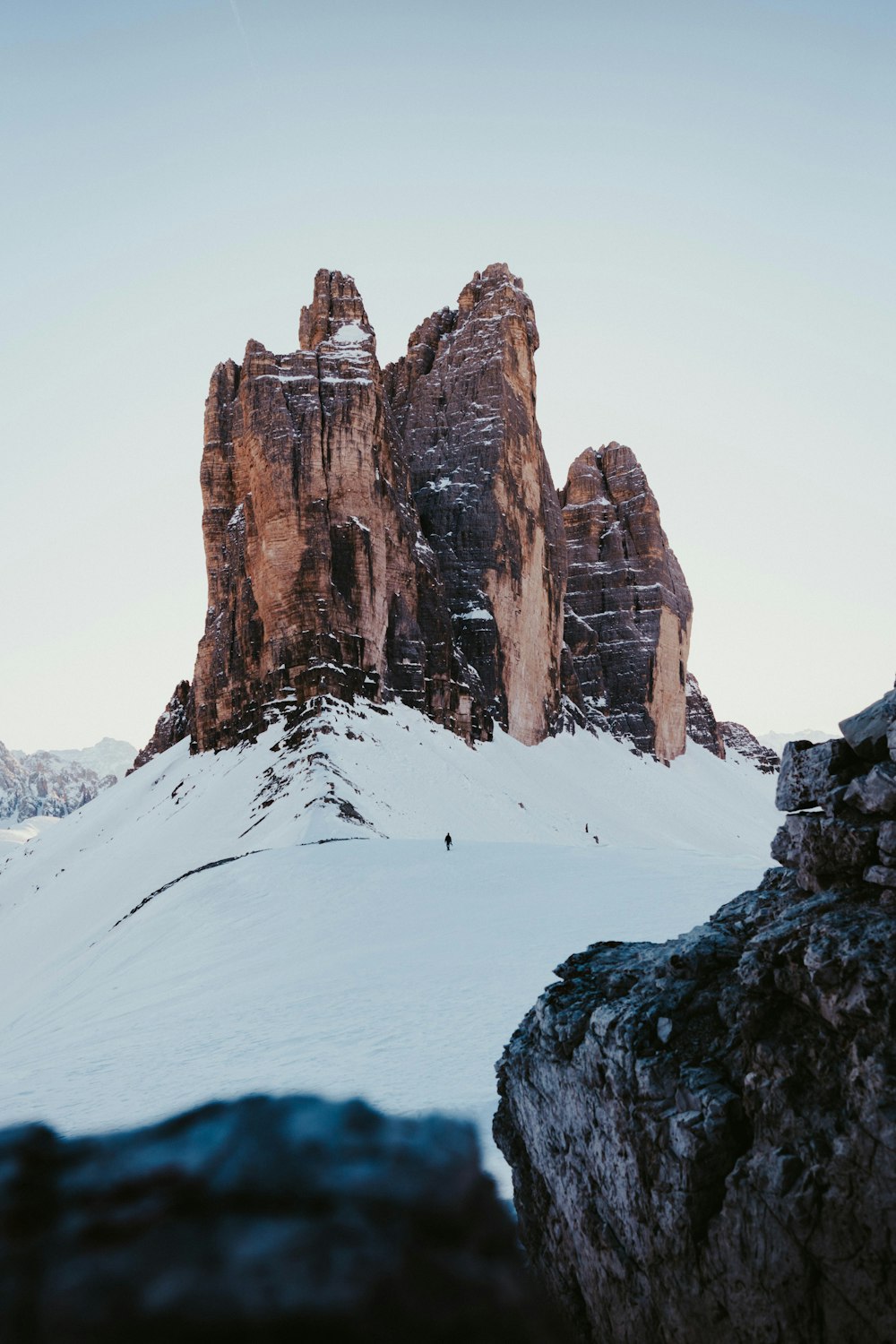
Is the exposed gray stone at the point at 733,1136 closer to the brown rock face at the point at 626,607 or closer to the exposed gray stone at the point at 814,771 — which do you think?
the exposed gray stone at the point at 814,771

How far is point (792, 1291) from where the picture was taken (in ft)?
11.9

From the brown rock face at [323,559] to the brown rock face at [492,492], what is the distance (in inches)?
266

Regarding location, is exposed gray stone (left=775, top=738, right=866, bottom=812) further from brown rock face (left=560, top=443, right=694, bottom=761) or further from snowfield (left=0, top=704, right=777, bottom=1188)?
brown rock face (left=560, top=443, right=694, bottom=761)

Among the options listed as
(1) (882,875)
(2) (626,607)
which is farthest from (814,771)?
(2) (626,607)

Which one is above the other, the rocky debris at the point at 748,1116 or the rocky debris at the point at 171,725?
the rocky debris at the point at 171,725

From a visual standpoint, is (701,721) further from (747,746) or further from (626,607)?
(626,607)

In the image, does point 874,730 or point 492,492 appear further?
point 492,492

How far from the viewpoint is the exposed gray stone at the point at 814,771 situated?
4551 mm

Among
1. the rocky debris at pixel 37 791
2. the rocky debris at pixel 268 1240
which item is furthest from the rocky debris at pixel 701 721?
the rocky debris at pixel 37 791

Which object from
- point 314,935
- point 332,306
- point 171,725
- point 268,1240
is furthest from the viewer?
point 171,725

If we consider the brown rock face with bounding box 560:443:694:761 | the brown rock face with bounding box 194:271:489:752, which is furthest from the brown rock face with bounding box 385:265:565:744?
the brown rock face with bounding box 560:443:694:761

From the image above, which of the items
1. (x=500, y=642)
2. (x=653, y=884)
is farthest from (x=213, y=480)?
(x=653, y=884)

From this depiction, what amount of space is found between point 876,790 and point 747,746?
116008 millimetres

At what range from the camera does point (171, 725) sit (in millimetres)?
75562
